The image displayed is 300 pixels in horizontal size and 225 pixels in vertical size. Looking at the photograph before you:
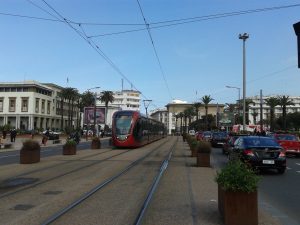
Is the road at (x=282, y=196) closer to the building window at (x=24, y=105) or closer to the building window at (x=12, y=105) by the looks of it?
the building window at (x=24, y=105)

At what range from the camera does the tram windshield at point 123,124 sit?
4069 cm

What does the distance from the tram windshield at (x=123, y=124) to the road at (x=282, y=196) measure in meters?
22.1

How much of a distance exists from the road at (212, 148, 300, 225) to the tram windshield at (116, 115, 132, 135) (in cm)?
2209

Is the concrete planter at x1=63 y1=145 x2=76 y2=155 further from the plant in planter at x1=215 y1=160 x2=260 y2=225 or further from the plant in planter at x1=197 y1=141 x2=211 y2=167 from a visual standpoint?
the plant in planter at x1=215 y1=160 x2=260 y2=225

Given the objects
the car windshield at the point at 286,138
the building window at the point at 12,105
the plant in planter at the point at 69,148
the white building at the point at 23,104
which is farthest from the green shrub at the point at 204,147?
the building window at the point at 12,105

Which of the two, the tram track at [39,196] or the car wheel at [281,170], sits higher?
the car wheel at [281,170]

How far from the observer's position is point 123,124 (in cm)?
4078

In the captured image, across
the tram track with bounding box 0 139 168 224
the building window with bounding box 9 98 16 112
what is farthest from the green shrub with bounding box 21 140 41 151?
the building window with bounding box 9 98 16 112

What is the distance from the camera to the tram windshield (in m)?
40.7

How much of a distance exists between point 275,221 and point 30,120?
405 ft

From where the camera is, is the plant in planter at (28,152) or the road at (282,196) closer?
the road at (282,196)

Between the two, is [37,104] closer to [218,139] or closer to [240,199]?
[218,139]

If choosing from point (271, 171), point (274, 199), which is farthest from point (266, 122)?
point (274, 199)

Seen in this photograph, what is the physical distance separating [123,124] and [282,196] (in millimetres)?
28348
